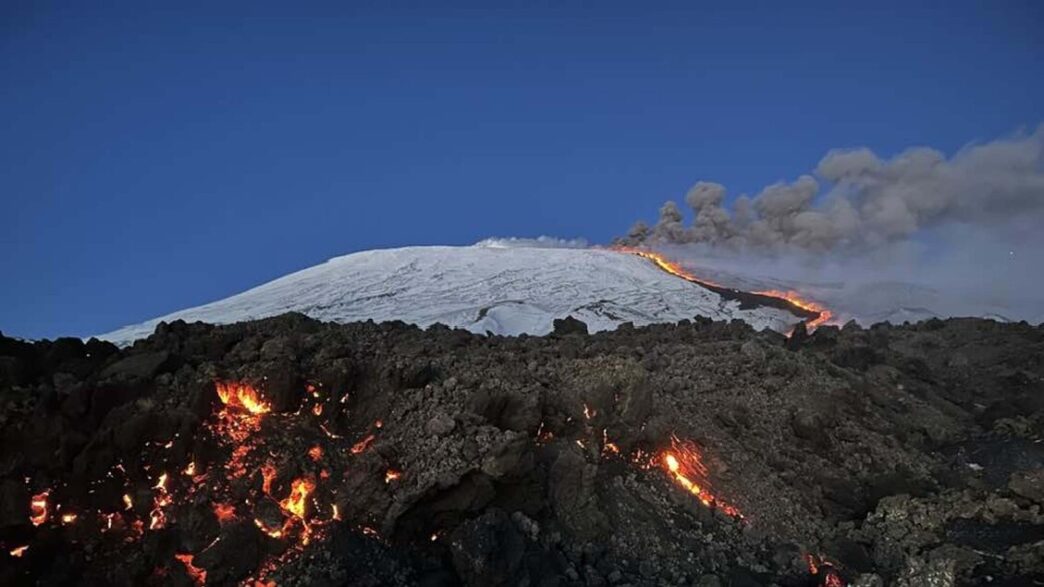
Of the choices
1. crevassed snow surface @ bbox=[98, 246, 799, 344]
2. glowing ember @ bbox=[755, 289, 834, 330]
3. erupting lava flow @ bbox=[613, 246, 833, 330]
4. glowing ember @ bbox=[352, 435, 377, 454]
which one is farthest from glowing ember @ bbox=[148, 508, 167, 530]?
glowing ember @ bbox=[755, 289, 834, 330]

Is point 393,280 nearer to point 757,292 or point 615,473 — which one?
point 757,292

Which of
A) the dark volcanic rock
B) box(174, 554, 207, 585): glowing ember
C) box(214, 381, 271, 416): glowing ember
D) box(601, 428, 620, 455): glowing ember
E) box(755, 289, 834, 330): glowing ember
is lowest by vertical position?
box(174, 554, 207, 585): glowing ember

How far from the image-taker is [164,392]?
770cm

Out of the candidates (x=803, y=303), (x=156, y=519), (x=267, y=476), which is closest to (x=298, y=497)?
(x=267, y=476)

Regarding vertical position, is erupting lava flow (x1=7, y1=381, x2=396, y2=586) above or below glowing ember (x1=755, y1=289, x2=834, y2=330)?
below

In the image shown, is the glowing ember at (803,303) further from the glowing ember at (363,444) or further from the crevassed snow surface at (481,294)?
the glowing ember at (363,444)

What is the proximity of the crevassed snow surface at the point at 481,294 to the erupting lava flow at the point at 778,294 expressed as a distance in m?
1.16

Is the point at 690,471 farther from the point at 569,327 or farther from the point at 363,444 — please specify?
the point at 569,327

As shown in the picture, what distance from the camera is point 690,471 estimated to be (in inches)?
365

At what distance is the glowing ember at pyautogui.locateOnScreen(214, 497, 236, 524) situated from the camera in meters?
6.79

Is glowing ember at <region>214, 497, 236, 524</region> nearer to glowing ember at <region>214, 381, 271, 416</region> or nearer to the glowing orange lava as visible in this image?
glowing ember at <region>214, 381, 271, 416</region>

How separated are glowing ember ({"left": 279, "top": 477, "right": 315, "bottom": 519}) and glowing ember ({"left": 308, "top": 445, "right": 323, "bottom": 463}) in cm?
26

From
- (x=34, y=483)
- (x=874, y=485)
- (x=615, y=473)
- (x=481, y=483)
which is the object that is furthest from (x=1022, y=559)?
(x=34, y=483)

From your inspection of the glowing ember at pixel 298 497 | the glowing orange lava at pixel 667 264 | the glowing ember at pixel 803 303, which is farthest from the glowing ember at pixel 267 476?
the glowing orange lava at pixel 667 264
